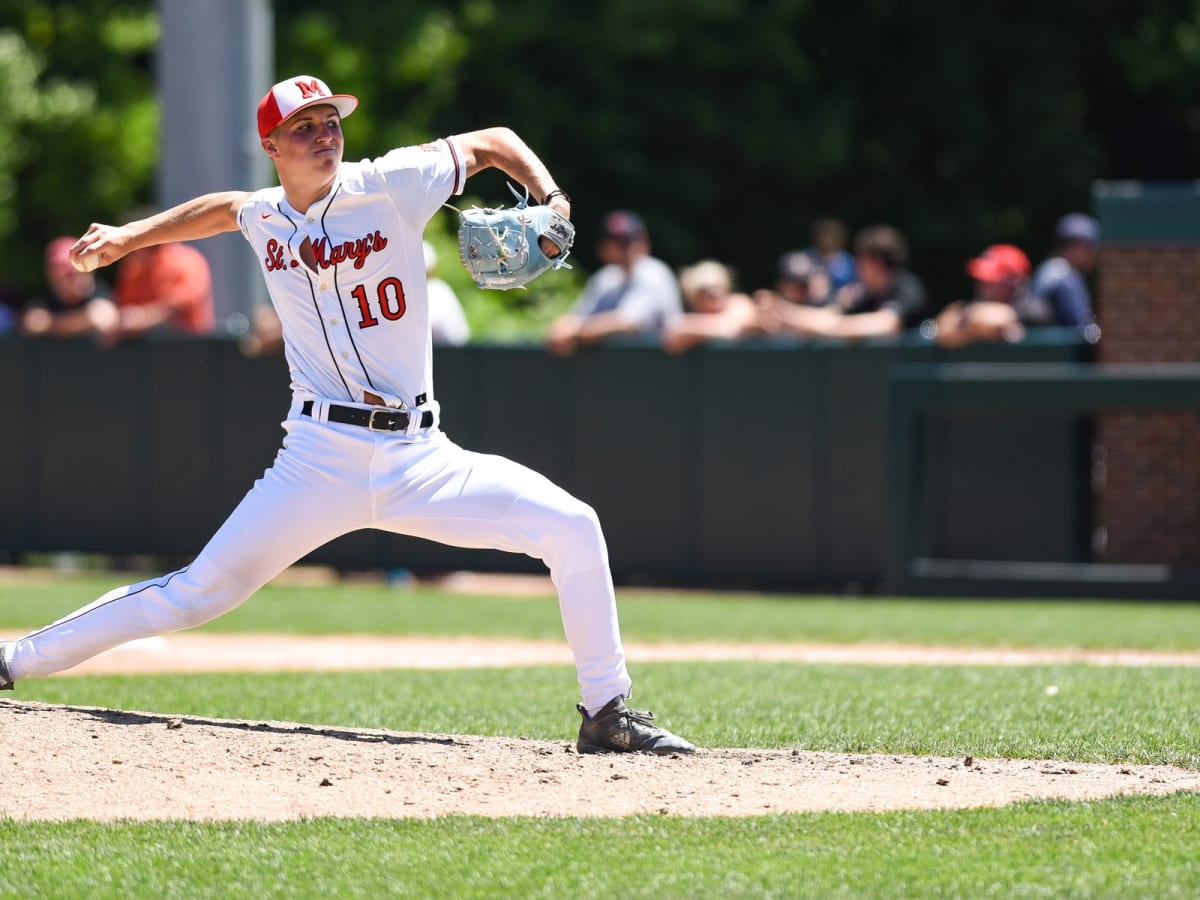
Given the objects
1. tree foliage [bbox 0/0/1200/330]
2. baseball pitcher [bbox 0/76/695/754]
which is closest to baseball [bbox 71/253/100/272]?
baseball pitcher [bbox 0/76/695/754]

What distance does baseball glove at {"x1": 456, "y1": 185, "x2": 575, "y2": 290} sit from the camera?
569cm

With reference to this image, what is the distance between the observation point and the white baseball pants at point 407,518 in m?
5.76

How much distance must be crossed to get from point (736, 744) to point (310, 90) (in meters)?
2.45

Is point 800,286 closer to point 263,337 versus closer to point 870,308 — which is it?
point 870,308

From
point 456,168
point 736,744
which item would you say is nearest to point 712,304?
point 736,744

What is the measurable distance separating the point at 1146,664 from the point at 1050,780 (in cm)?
346

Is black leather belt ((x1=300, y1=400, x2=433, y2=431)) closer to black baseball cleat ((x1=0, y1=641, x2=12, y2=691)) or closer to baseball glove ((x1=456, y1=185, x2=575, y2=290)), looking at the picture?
baseball glove ((x1=456, y1=185, x2=575, y2=290))

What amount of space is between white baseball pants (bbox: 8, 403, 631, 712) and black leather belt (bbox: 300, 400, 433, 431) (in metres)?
0.03

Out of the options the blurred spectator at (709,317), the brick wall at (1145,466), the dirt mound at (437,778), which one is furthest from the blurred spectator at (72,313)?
the dirt mound at (437,778)

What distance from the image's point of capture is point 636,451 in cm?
1326

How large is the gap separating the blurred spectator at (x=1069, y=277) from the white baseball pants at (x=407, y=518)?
25.1 feet

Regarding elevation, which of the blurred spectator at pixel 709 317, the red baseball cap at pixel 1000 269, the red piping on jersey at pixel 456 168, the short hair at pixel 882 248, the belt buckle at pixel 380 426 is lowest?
the belt buckle at pixel 380 426

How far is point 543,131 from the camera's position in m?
23.2

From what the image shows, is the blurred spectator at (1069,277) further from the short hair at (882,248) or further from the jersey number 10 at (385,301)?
the jersey number 10 at (385,301)
